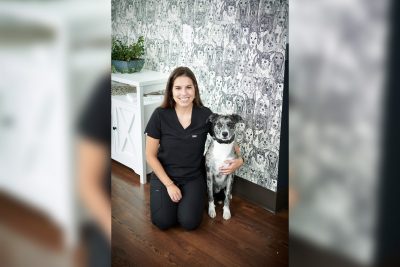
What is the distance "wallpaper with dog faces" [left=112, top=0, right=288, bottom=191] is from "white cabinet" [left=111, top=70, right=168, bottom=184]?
1.01 feet

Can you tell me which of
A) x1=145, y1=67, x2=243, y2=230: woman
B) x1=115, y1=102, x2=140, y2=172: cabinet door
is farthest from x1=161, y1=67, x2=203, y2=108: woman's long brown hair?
x1=115, y1=102, x2=140, y2=172: cabinet door

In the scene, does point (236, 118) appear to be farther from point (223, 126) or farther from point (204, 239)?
point (204, 239)

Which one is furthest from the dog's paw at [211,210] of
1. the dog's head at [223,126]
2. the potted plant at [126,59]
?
the potted plant at [126,59]

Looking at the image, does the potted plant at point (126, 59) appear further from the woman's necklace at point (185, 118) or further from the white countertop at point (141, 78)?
the woman's necklace at point (185, 118)

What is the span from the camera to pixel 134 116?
273 centimetres

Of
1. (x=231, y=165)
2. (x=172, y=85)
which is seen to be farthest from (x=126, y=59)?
(x=231, y=165)

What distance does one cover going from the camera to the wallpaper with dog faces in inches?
86.5

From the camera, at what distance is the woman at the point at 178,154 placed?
2.21 meters

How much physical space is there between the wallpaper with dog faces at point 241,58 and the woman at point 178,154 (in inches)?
8.7

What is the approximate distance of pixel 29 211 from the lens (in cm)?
39

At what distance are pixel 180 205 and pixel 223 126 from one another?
0.53 m

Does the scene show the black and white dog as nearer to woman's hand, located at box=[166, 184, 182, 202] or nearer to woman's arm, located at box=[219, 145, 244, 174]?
woman's arm, located at box=[219, 145, 244, 174]

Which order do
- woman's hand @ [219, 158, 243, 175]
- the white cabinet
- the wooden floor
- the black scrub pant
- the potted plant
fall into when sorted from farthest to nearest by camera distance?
the potted plant < the white cabinet < woman's hand @ [219, 158, 243, 175] < the black scrub pant < the wooden floor

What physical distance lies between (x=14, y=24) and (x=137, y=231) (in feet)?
6.35
